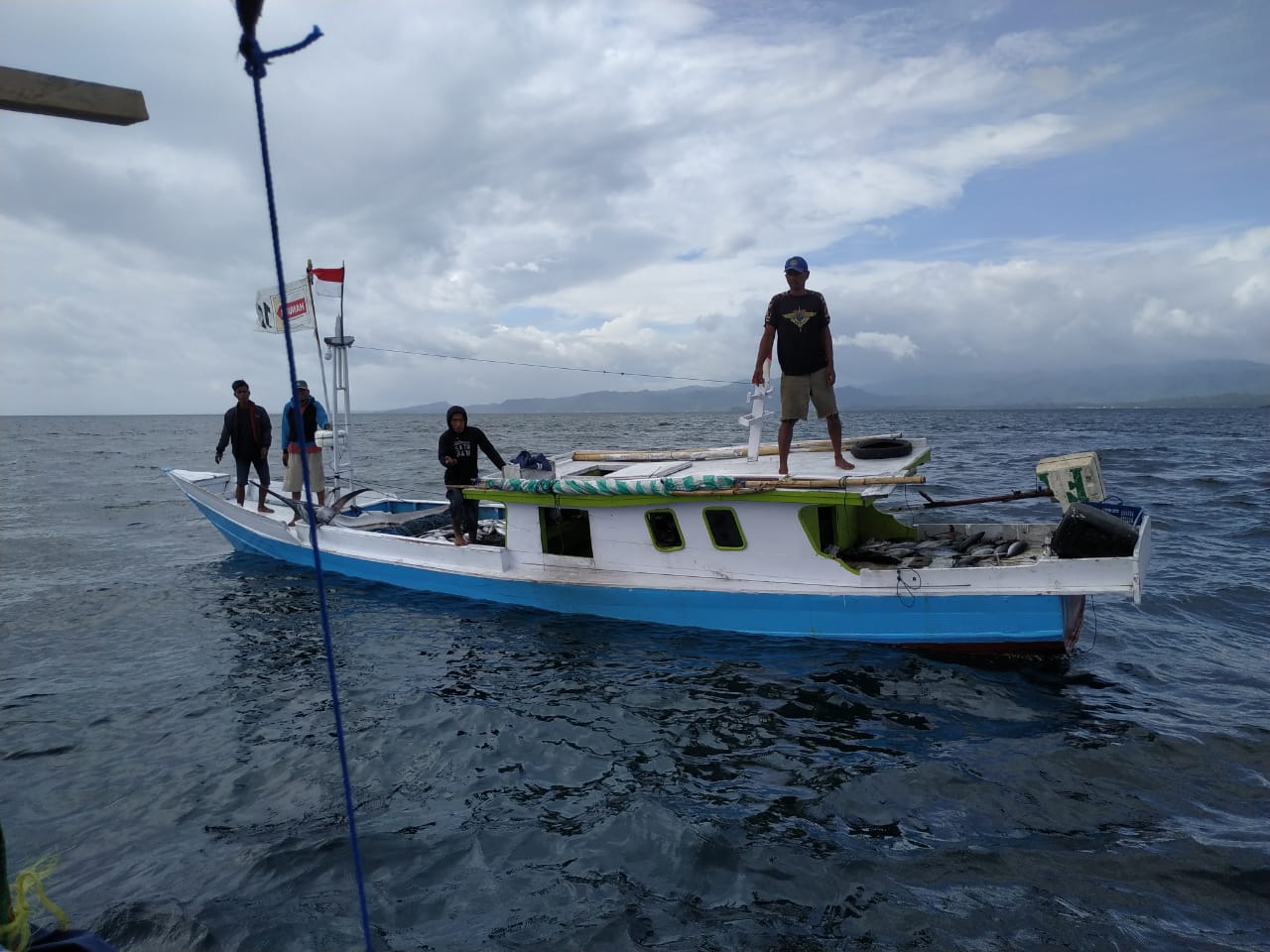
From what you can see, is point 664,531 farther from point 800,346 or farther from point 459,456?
point 459,456

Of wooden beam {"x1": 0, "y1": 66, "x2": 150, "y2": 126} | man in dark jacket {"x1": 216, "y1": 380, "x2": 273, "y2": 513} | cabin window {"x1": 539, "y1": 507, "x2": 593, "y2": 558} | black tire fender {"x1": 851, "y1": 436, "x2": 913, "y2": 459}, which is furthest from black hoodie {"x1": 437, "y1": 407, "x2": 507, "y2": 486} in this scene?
wooden beam {"x1": 0, "y1": 66, "x2": 150, "y2": 126}

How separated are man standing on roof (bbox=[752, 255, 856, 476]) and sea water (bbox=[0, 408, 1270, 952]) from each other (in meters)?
3.15

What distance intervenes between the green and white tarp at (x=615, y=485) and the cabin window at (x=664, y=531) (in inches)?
20.6

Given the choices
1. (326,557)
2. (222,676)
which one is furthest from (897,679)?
(326,557)

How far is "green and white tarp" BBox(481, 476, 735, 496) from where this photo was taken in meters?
9.73

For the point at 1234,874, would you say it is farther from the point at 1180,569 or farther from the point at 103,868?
the point at 1180,569

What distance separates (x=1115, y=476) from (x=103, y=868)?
33172 millimetres

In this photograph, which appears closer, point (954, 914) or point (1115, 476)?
point (954, 914)

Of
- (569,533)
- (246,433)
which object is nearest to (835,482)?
(569,533)

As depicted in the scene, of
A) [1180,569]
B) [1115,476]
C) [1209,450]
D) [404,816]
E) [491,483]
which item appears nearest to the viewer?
[404,816]

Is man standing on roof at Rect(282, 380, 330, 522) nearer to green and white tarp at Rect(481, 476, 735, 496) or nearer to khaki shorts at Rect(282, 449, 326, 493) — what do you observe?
khaki shorts at Rect(282, 449, 326, 493)

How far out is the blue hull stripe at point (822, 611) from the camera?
30.1ft

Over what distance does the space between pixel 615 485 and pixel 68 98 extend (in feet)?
25.2

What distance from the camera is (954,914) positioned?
17.9ft
